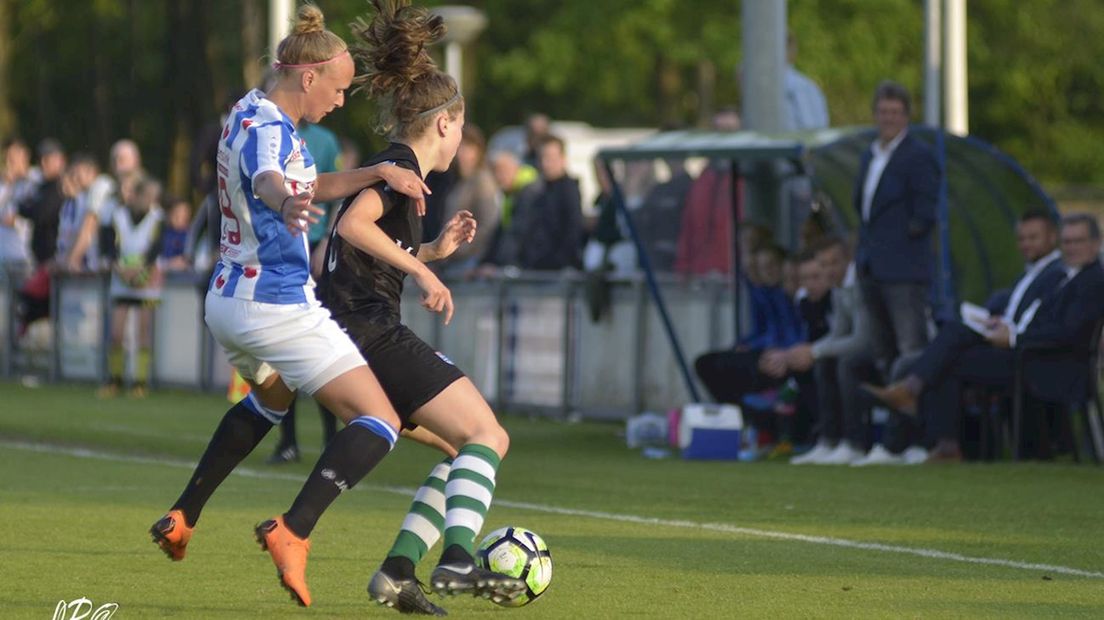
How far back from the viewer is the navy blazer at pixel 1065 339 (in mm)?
13617

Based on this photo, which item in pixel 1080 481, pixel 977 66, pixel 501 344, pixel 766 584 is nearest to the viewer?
pixel 766 584

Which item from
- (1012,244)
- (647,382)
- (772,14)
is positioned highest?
(772,14)

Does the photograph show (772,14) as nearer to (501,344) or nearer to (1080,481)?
(501,344)

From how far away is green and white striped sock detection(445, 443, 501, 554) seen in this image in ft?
23.6

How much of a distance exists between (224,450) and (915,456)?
727 centimetres

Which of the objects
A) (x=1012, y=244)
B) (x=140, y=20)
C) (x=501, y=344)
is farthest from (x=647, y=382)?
(x=140, y=20)

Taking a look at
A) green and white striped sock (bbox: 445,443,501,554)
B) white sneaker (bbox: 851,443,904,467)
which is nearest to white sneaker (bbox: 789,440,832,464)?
white sneaker (bbox: 851,443,904,467)

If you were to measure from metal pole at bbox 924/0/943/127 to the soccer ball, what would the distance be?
1830cm

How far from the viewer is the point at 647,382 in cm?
1777

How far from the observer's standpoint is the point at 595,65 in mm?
45812

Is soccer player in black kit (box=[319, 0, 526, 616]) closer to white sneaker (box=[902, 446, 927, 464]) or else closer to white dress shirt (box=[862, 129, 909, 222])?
white sneaker (box=[902, 446, 927, 464])

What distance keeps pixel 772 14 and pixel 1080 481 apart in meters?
6.18

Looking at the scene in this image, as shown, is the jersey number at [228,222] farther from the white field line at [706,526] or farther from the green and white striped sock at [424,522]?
the white field line at [706,526]

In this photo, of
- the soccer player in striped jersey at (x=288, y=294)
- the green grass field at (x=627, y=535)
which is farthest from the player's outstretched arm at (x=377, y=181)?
the green grass field at (x=627, y=535)
